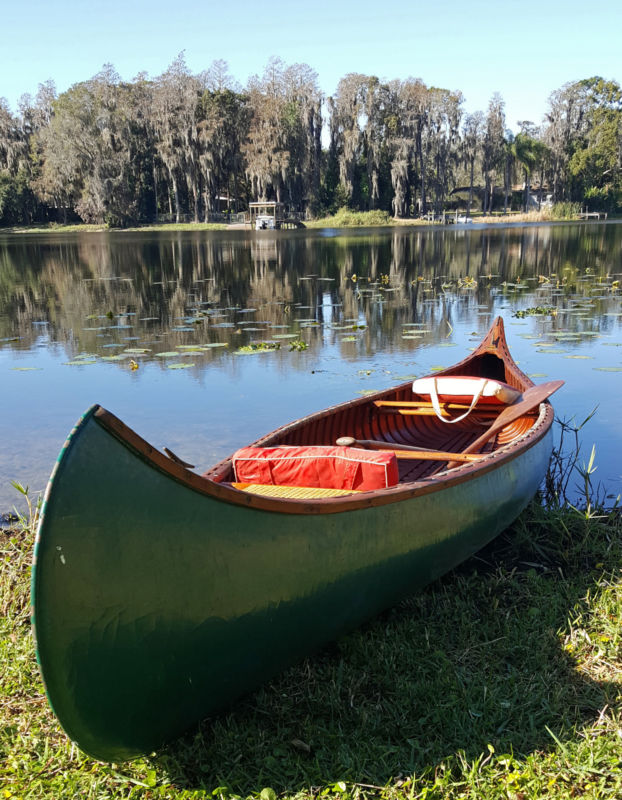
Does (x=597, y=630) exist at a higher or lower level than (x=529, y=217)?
lower

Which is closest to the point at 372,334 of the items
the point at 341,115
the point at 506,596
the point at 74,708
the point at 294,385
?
the point at 294,385

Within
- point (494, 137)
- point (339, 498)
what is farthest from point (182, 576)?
point (494, 137)

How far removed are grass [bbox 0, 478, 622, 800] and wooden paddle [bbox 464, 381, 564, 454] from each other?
133 centimetres

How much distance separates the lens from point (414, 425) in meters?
5.84

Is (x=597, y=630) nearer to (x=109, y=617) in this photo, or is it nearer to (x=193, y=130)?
(x=109, y=617)

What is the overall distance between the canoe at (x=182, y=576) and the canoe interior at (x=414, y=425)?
1133 mm

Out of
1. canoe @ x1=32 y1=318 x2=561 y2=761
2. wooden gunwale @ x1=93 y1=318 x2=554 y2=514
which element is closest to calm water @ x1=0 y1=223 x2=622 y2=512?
wooden gunwale @ x1=93 y1=318 x2=554 y2=514

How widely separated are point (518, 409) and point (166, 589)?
3654mm

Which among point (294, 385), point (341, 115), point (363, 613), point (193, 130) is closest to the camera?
point (363, 613)

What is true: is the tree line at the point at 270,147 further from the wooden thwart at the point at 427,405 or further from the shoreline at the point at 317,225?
the wooden thwart at the point at 427,405

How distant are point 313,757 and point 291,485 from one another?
1.41 meters

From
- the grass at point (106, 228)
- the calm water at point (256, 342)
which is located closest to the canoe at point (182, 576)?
the calm water at point (256, 342)

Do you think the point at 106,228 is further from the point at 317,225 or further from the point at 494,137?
the point at 494,137

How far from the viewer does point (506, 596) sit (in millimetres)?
3803
